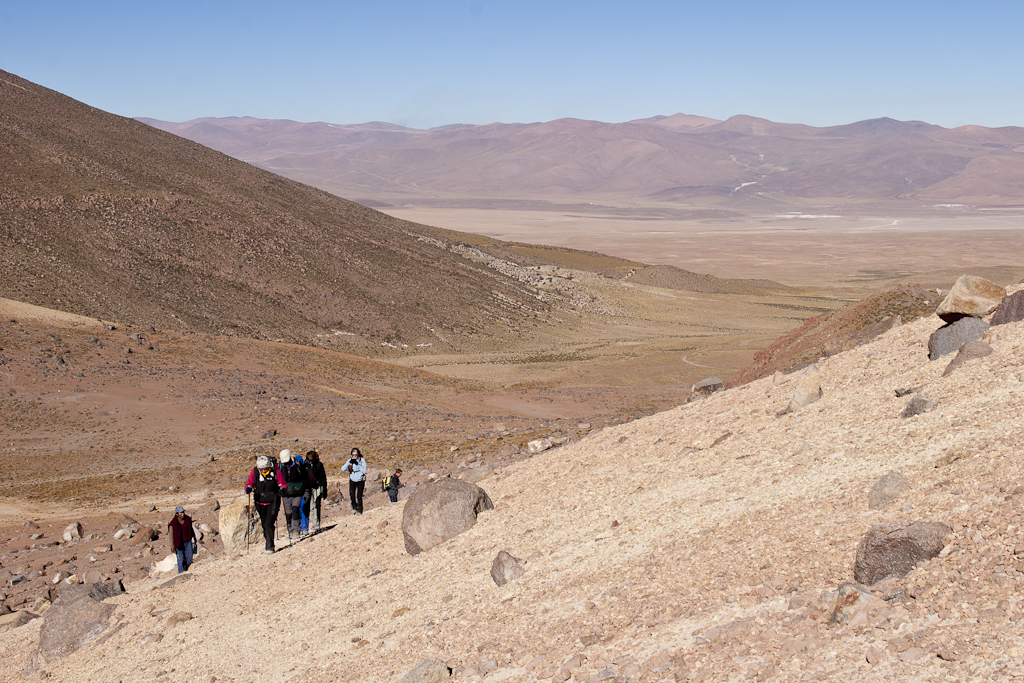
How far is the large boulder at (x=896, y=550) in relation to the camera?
6.10 meters

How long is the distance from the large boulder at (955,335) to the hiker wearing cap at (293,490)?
908cm

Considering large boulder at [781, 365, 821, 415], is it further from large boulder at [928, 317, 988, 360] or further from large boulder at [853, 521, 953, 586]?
large boulder at [853, 521, 953, 586]

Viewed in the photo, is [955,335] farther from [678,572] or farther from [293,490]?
[293,490]

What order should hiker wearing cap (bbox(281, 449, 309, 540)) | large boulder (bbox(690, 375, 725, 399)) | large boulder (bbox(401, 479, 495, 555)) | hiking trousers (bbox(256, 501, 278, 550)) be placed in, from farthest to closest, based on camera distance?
large boulder (bbox(690, 375, 725, 399)) < hiker wearing cap (bbox(281, 449, 309, 540)) < hiking trousers (bbox(256, 501, 278, 550)) < large boulder (bbox(401, 479, 495, 555))

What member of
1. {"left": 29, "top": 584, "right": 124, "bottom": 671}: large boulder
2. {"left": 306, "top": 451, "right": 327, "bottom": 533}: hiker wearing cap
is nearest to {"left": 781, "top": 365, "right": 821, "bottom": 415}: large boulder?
{"left": 306, "top": 451, "right": 327, "bottom": 533}: hiker wearing cap

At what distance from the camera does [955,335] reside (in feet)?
37.9

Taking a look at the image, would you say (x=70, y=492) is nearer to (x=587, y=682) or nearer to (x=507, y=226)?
(x=587, y=682)

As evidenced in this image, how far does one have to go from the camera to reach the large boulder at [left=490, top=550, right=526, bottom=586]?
336 inches

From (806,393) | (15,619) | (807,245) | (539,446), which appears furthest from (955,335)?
(807,245)

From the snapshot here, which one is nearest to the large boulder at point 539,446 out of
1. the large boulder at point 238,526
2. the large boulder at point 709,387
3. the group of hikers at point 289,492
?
the group of hikers at point 289,492

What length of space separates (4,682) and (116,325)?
72.5ft

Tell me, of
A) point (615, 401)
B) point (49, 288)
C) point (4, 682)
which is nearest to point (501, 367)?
point (615, 401)

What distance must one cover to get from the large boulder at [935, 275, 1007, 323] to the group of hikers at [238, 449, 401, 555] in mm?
9449

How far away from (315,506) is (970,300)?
10038 mm
